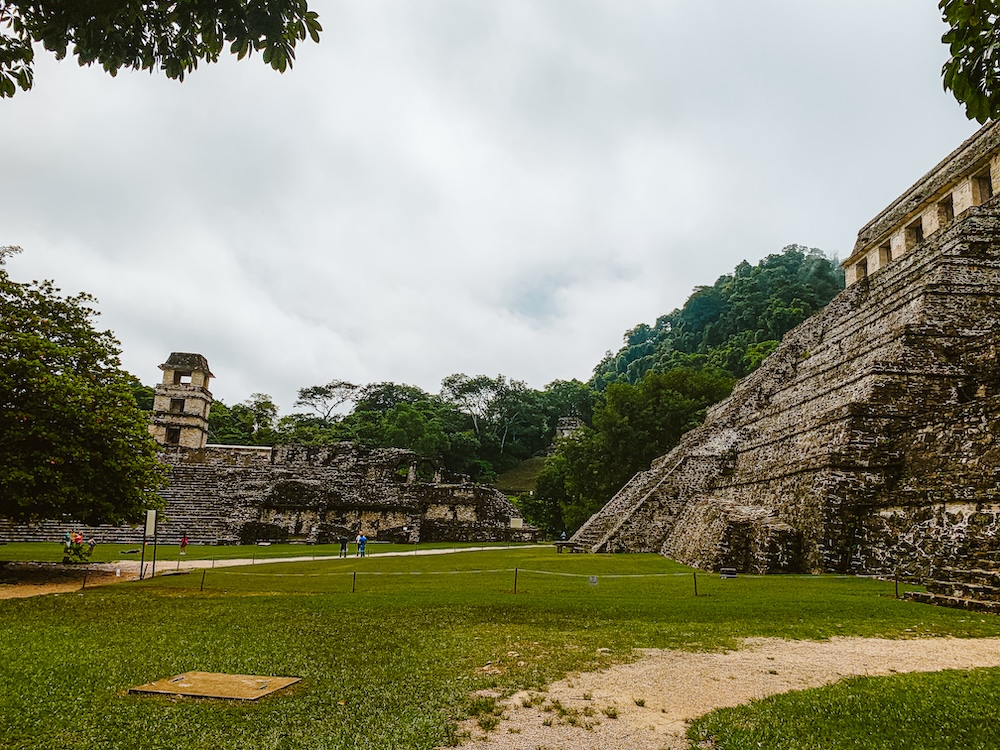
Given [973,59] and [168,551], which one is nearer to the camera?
[973,59]

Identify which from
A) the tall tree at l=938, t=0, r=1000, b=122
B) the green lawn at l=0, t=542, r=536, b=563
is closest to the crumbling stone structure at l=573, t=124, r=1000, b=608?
the tall tree at l=938, t=0, r=1000, b=122

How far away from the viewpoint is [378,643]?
6.56m

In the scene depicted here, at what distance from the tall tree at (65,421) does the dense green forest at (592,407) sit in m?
22.1

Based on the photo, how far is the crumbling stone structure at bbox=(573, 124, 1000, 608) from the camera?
32.8 feet

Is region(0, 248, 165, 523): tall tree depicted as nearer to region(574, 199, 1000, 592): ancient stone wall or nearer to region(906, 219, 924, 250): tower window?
region(574, 199, 1000, 592): ancient stone wall

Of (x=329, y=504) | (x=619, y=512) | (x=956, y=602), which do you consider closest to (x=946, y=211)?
(x=619, y=512)

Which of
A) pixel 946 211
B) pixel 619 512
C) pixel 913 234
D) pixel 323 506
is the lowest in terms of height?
pixel 323 506

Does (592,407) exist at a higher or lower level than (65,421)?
higher

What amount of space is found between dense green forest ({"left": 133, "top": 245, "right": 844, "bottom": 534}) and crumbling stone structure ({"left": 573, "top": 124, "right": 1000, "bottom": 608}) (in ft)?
33.1

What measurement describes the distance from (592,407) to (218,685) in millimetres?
54079

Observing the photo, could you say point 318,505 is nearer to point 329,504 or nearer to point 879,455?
point 329,504

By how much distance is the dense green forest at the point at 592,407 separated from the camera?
3356cm

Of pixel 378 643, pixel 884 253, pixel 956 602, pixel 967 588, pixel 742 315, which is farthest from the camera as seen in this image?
pixel 742 315

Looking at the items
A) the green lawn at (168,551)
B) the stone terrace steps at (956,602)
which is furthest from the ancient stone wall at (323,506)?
the stone terrace steps at (956,602)
